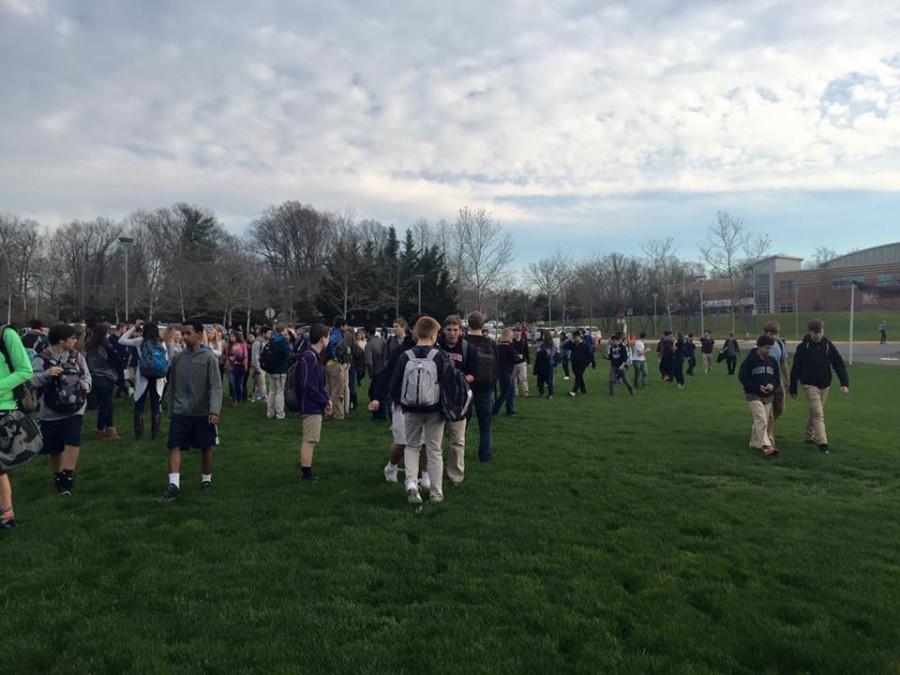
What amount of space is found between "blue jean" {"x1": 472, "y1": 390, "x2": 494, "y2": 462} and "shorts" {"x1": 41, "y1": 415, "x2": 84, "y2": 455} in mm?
4468

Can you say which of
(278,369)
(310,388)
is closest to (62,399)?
(310,388)

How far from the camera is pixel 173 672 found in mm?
3148

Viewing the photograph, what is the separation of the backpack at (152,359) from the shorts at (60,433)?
265cm

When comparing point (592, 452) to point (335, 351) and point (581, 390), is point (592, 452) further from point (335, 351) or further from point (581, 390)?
point (581, 390)

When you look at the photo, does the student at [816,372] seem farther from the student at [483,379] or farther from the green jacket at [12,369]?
the green jacket at [12,369]

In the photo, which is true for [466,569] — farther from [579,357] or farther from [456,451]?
[579,357]

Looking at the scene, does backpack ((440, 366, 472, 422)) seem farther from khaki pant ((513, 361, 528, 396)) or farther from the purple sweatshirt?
khaki pant ((513, 361, 528, 396))

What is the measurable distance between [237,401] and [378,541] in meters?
10.2

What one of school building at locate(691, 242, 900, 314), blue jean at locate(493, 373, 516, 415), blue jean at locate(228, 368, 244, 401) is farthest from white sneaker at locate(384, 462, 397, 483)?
school building at locate(691, 242, 900, 314)

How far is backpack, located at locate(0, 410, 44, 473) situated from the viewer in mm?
5090

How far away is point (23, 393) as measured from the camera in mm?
5891

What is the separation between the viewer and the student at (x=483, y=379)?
7.23m

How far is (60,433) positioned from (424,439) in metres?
3.91

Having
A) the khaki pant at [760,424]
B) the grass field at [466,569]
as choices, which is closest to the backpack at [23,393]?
the grass field at [466,569]
